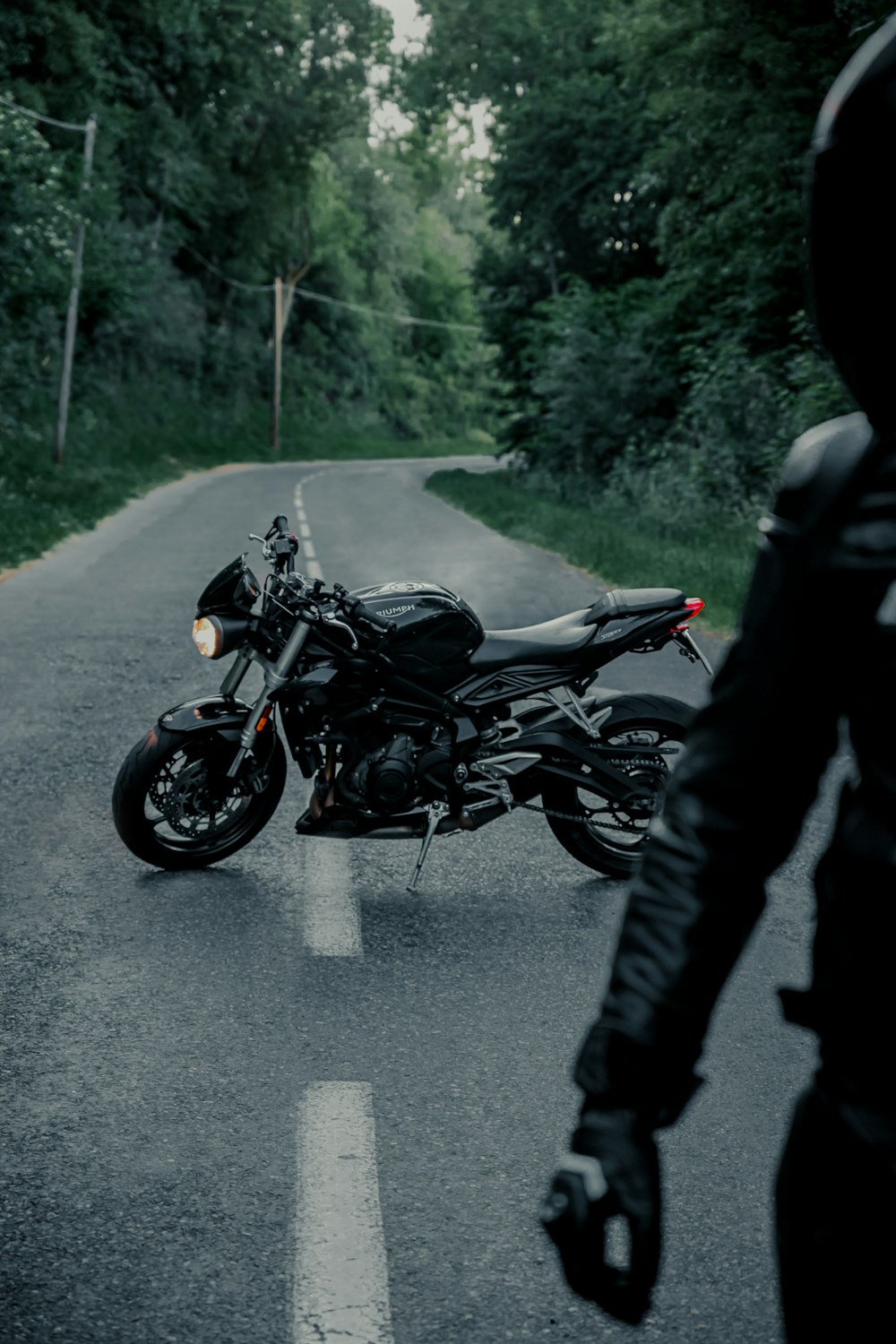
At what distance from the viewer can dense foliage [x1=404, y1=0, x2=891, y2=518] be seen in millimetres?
18766

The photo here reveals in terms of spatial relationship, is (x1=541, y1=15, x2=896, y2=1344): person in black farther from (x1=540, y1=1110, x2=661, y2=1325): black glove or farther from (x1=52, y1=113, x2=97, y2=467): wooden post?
(x1=52, y1=113, x2=97, y2=467): wooden post

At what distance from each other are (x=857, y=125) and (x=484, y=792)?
13.7ft

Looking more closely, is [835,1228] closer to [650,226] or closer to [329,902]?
[329,902]

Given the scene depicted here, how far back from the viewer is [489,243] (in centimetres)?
3484

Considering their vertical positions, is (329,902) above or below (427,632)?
below

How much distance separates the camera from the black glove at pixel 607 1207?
1379 millimetres

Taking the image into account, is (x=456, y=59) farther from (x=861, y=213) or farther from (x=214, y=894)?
(x=861, y=213)

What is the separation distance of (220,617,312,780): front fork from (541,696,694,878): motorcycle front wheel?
1027 millimetres

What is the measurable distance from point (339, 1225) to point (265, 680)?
2322mm

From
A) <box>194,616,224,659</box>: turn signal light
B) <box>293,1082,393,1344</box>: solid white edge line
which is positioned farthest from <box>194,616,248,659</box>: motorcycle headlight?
<box>293,1082,393,1344</box>: solid white edge line

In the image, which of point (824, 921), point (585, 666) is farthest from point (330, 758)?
point (824, 921)

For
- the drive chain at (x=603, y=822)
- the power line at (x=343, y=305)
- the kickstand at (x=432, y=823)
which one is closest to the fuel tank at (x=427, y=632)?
the kickstand at (x=432, y=823)

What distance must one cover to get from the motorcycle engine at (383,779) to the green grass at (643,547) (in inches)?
276

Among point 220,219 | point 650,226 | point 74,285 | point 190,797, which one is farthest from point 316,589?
point 220,219
